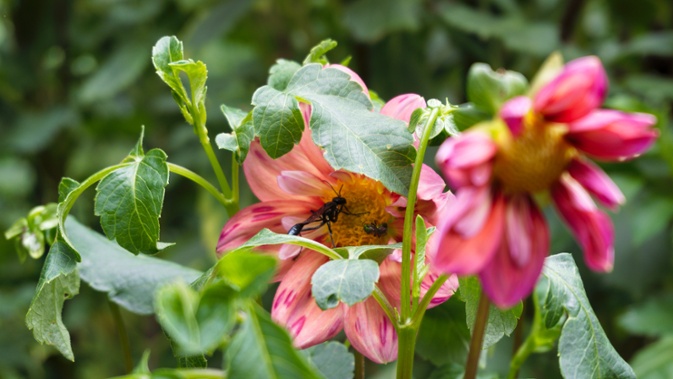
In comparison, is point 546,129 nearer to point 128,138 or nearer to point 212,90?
point 212,90

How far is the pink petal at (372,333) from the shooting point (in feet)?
1.02

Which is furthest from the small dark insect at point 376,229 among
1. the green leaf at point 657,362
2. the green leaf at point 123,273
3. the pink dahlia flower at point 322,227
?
the green leaf at point 657,362

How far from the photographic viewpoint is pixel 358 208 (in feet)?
1.20

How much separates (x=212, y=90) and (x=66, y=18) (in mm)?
265

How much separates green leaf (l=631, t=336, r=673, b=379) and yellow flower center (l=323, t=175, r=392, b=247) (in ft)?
1.46

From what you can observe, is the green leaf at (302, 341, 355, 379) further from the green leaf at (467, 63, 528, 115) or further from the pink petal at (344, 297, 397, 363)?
the green leaf at (467, 63, 528, 115)

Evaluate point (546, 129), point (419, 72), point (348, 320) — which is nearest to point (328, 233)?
point (348, 320)

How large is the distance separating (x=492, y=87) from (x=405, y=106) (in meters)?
0.12

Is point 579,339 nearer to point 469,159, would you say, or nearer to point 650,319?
point 469,159

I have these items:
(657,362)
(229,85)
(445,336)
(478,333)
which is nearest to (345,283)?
(478,333)

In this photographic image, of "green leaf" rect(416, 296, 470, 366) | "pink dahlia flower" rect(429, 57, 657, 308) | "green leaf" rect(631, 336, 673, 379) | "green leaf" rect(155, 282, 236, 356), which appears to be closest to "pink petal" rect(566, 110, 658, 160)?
"pink dahlia flower" rect(429, 57, 657, 308)

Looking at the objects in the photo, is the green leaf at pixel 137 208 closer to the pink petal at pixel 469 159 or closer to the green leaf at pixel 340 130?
the green leaf at pixel 340 130

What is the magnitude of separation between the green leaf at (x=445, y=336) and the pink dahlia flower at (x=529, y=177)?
201 mm

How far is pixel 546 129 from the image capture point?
0.20 metres
